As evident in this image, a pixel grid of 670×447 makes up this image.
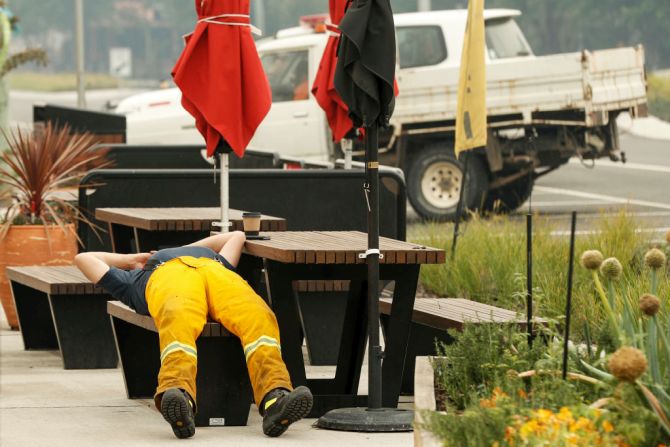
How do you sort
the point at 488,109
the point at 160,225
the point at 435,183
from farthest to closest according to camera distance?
the point at 435,183 < the point at 488,109 < the point at 160,225

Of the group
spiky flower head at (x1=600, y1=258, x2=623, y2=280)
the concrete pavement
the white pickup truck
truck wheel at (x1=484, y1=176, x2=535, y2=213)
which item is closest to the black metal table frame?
the concrete pavement

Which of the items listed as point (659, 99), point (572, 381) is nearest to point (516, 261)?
point (572, 381)

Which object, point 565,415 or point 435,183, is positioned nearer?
point 565,415

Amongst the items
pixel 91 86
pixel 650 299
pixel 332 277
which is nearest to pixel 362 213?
pixel 332 277

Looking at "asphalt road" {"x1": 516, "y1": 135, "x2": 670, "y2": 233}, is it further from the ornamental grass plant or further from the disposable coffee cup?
the ornamental grass plant

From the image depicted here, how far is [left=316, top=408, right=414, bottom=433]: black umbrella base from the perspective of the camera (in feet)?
21.9

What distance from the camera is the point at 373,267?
6.70 meters

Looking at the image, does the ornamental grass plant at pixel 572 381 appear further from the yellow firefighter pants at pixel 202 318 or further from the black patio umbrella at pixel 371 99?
the yellow firefighter pants at pixel 202 318

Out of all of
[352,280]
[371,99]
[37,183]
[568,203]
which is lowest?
[568,203]

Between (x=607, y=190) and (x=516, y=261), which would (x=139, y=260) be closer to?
(x=516, y=261)

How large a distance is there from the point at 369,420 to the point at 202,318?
2.80 ft

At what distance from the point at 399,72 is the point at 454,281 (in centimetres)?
784

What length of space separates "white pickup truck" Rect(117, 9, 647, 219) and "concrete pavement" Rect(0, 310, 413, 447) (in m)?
9.65

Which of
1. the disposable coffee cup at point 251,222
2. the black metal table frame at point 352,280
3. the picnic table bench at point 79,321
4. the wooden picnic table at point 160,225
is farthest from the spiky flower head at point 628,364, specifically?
the picnic table bench at point 79,321
